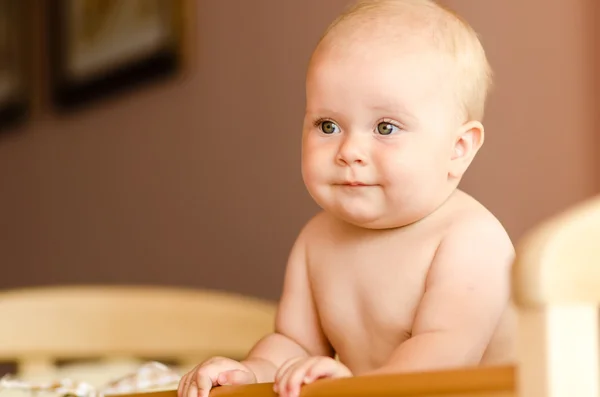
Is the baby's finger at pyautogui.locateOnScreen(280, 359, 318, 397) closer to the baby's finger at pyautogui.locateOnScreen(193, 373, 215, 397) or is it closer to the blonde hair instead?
the baby's finger at pyautogui.locateOnScreen(193, 373, 215, 397)

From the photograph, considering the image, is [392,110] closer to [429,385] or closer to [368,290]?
[368,290]

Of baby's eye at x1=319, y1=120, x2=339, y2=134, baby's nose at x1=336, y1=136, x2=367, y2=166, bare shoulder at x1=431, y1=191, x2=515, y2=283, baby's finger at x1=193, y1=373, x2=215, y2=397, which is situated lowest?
baby's finger at x1=193, y1=373, x2=215, y2=397

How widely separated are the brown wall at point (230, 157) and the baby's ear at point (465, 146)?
0.57 meters

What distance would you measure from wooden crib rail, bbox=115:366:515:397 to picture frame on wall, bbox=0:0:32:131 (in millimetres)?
2229

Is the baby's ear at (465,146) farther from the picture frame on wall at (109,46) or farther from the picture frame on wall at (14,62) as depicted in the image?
the picture frame on wall at (14,62)

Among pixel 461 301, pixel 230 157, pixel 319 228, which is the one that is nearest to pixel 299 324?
pixel 319 228

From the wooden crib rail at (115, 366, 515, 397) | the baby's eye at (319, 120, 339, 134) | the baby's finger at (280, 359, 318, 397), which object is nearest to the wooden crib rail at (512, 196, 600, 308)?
the wooden crib rail at (115, 366, 515, 397)

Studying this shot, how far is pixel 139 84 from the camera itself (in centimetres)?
220

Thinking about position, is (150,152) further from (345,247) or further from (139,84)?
(345,247)

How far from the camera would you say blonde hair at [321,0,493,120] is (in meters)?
0.75

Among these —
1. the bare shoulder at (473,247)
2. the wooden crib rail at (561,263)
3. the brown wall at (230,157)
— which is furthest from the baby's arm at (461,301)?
the brown wall at (230,157)

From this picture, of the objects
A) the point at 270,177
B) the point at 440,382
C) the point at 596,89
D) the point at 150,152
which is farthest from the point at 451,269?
the point at 150,152

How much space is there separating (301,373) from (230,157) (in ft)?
4.46

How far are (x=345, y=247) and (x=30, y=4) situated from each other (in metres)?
2.10
